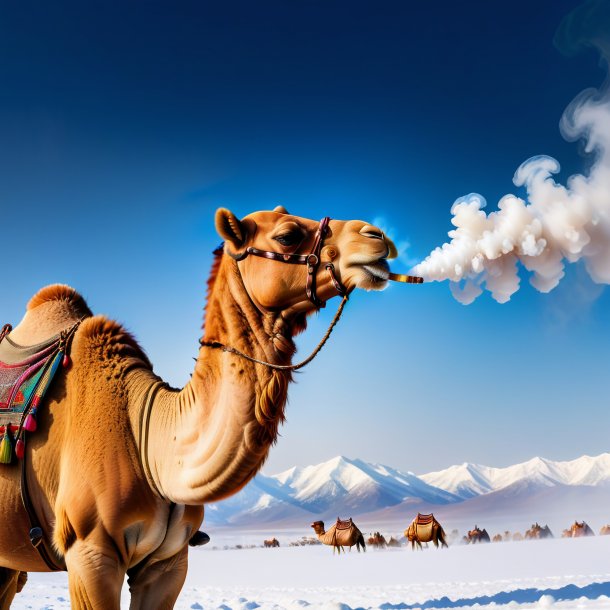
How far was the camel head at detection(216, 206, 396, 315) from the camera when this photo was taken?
410cm

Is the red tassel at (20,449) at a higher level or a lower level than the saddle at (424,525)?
lower

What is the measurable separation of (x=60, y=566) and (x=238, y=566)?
16192mm

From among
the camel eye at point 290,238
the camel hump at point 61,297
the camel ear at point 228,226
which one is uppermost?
the camel hump at point 61,297

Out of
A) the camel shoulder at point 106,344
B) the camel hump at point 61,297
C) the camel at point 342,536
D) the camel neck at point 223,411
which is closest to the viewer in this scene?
the camel neck at point 223,411

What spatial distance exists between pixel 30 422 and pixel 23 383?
15.2 inches

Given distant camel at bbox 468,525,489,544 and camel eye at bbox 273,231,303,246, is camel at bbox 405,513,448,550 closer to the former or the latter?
distant camel at bbox 468,525,489,544

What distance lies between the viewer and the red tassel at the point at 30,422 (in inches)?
188

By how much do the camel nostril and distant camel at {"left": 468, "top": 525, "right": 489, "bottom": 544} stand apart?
29.1 m

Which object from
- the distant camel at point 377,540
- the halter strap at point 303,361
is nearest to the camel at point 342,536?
the distant camel at point 377,540

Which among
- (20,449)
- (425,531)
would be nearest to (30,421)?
(20,449)

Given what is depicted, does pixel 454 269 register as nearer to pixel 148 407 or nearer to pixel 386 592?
pixel 148 407

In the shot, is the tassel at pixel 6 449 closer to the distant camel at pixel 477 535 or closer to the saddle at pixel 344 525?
the saddle at pixel 344 525

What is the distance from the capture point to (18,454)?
4.76 metres

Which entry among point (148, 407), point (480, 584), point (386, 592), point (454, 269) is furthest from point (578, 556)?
point (148, 407)
